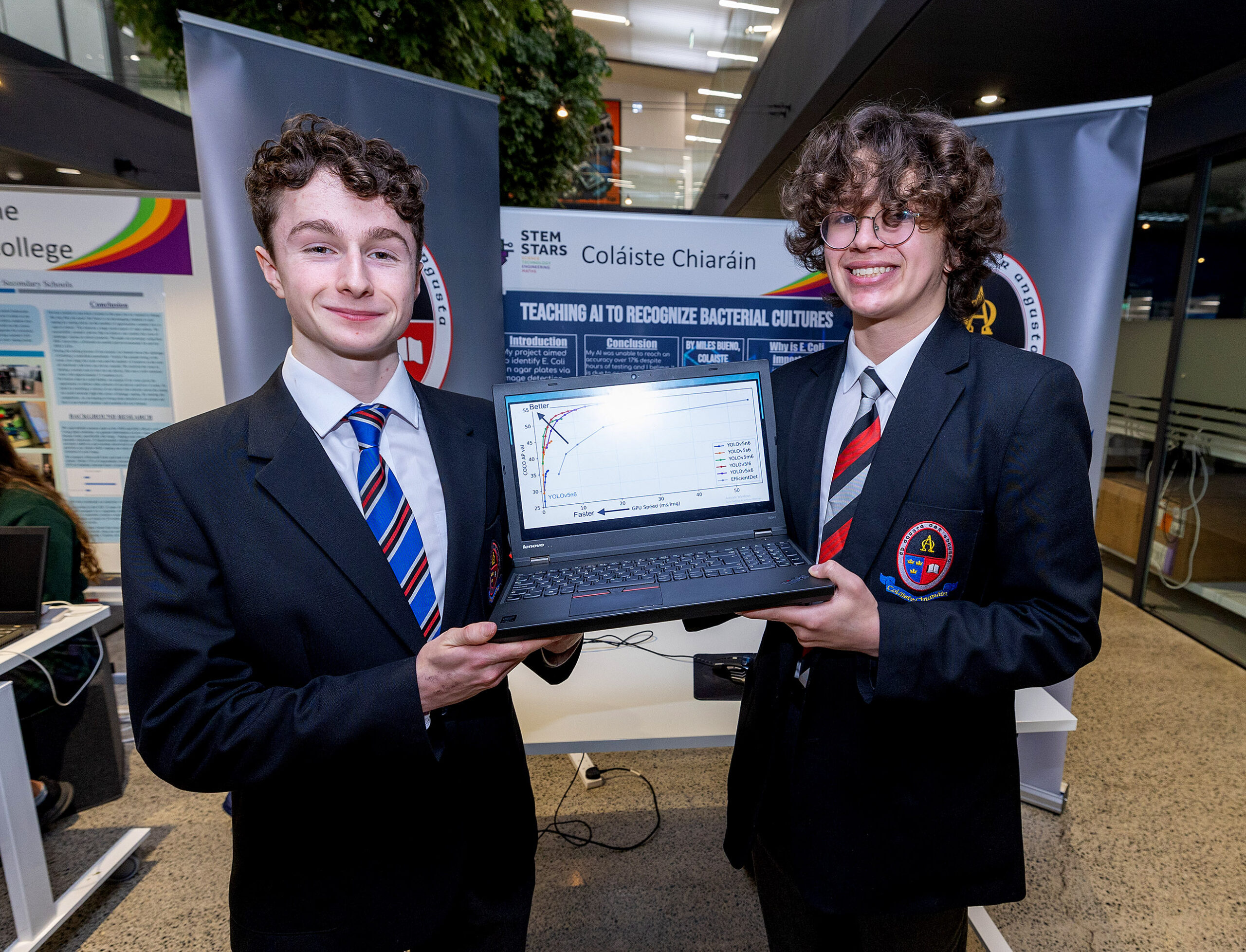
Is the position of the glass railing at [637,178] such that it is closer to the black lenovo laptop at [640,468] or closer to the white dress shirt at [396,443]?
the black lenovo laptop at [640,468]

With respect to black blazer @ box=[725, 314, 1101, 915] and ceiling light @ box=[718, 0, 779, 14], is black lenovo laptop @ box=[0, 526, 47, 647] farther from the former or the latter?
ceiling light @ box=[718, 0, 779, 14]

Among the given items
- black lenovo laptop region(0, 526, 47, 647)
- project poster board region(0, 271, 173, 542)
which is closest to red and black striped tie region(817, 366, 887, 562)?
black lenovo laptop region(0, 526, 47, 647)

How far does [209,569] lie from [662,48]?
50.1 ft

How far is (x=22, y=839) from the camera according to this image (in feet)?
5.97

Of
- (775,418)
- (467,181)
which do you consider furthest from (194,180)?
(775,418)

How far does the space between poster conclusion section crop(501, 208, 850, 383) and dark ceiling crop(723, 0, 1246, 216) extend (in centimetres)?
114

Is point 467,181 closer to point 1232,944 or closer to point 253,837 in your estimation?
point 253,837

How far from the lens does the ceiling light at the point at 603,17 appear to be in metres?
11.8

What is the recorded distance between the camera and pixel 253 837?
3.21ft

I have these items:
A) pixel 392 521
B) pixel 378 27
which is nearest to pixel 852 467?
pixel 392 521

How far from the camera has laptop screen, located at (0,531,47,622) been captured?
6.56ft

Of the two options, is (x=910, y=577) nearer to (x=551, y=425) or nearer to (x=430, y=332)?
(x=551, y=425)

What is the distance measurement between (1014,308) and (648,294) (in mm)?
1325

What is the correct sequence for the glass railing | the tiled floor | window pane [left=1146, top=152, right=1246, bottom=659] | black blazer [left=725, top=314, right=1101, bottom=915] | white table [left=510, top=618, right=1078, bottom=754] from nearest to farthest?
black blazer [left=725, top=314, right=1101, bottom=915], white table [left=510, top=618, right=1078, bottom=754], the tiled floor, window pane [left=1146, top=152, right=1246, bottom=659], the glass railing
